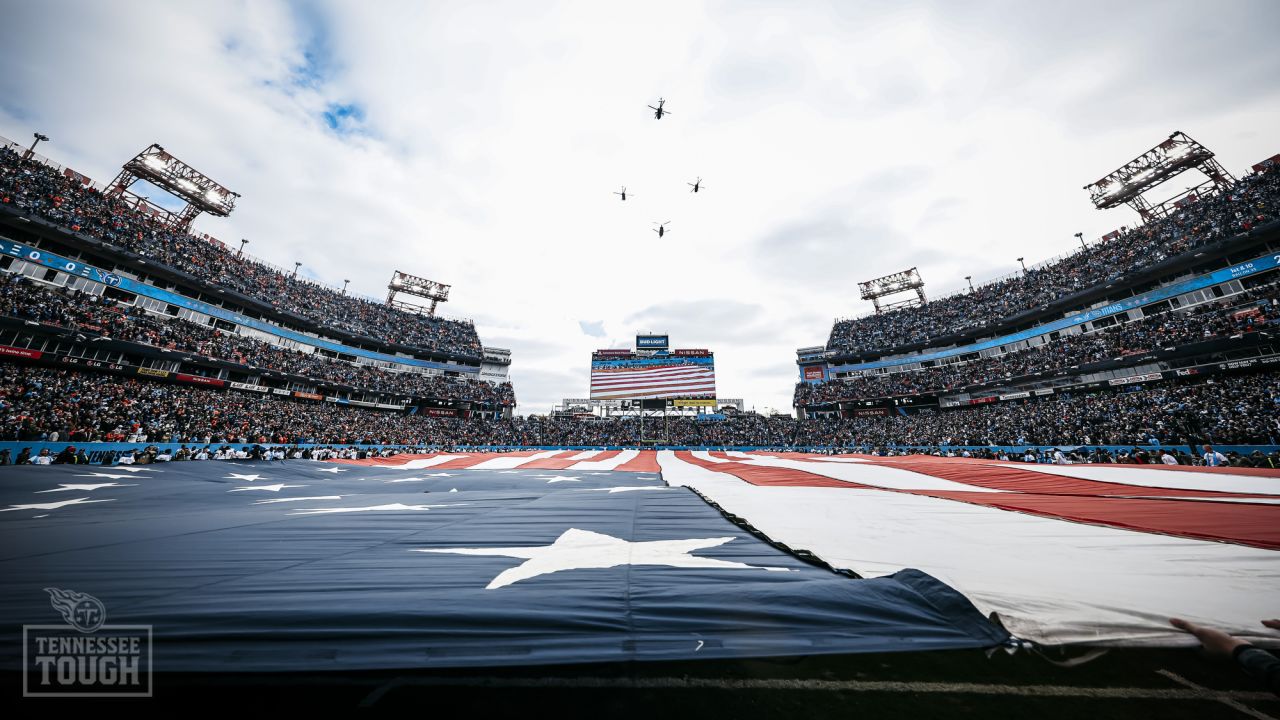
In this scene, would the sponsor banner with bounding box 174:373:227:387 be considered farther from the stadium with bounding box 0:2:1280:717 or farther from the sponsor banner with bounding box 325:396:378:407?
the sponsor banner with bounding box 325:396:378:407

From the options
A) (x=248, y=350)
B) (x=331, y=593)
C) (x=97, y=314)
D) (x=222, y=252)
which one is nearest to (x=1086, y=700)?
(x=331, y=593)

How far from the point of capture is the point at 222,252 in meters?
38.8

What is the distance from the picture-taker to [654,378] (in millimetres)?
47812

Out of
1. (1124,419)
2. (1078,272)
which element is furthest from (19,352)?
(1078,272)

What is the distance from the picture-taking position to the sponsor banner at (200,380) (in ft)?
103

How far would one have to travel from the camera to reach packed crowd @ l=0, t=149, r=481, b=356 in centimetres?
2737

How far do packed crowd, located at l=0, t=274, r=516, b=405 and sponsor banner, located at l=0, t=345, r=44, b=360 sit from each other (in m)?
2.10

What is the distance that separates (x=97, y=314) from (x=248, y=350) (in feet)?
30.4

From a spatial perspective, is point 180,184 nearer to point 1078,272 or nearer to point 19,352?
point 19,352

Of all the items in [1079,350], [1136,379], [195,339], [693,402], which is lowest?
[693,402]

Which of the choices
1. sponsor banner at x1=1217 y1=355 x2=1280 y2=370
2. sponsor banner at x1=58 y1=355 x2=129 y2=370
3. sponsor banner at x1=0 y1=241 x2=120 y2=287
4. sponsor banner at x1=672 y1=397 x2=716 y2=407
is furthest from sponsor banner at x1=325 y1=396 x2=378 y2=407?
sponsor banner at x1=1217 y1=355 x2=1280 y2=370

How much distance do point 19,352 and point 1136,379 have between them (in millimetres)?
75912

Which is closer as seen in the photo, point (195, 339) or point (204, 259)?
point (195, 339)

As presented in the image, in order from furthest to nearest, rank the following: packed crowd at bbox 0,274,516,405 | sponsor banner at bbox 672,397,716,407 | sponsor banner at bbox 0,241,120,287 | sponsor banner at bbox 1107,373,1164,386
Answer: sponsor banner at bbox 672,397,716,407
sponsor banner at bbox 1107,373,1164,386
sponsor banner at bbox 0,241,120,287
packed crowd at bbox 0,274,516,405
